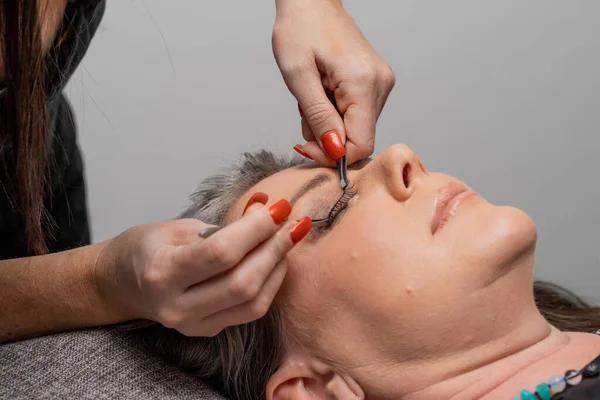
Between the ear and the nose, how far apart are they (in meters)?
0.32

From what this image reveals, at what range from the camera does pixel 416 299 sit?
1046mm

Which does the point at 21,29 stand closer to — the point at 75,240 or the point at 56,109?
the point at 56,109

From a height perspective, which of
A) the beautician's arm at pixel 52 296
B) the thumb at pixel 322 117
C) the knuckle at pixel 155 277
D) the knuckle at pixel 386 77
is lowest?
the beautician's arm at pixel 52 296

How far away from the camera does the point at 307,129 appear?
1.32m

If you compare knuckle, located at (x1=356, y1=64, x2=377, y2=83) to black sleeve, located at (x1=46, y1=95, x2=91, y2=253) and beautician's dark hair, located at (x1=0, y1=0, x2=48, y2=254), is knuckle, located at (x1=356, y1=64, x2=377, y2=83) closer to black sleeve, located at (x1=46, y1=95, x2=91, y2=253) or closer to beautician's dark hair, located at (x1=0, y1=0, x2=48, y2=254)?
beautician's dark hair, located at (x1=0, y1=0, x2=48, y2=254)

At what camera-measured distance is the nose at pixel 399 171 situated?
1.12m

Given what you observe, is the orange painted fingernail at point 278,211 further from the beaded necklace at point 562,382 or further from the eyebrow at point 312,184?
the beaded necklace at point 562,382

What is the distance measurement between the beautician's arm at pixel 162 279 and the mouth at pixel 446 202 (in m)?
0.22

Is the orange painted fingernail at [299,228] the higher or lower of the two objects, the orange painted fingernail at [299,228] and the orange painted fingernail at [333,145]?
the lower

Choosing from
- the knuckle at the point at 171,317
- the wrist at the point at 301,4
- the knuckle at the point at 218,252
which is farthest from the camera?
the wrist at the point at 301,4

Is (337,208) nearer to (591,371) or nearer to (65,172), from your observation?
(591,371)

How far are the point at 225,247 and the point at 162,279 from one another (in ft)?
0.45

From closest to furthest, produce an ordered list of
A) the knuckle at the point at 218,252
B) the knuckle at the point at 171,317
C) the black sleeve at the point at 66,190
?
the knuckle at the point at 218,252, the knuckle at the point at 171,317, the black sleeve at the point at 66,190

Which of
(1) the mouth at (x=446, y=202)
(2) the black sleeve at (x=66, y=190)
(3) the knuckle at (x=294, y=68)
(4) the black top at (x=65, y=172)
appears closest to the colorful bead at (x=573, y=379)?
(1) the mouth at (x=446, y=202)
